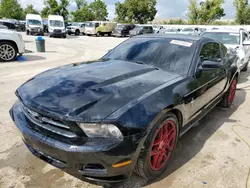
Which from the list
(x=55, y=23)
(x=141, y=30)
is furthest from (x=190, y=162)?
(x=141, y=30)

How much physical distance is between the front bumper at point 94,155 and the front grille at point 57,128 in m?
0.05

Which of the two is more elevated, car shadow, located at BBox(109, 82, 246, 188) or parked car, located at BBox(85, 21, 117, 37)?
parked car, located at BBox(85, 21, 117, 37)

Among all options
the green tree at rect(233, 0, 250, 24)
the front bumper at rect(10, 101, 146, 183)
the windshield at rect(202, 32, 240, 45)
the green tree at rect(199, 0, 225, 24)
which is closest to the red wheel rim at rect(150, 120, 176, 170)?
the front bumper at rect(10, 101, 146, 183)

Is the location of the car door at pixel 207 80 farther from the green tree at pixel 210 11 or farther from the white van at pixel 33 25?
the green tree at pixel 210 11

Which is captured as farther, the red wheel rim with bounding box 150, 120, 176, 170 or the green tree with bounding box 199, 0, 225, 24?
the green tree with bounding box 199, 0, 225, 24

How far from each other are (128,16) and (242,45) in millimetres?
37596

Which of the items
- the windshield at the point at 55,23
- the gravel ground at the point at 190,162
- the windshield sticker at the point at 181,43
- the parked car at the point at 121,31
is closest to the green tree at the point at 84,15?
the parked car at the point at 121,31

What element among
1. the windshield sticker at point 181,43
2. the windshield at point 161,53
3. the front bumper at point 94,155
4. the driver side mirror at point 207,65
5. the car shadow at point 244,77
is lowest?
the car shadow at point 244,77

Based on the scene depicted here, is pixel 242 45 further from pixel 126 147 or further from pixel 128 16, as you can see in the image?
pixel 128 16

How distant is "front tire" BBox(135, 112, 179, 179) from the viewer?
7.06ft

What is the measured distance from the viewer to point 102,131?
190cm

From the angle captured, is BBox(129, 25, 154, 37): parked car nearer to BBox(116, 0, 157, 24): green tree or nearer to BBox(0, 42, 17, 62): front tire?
BBox(116, 0, 157, 24): green tree

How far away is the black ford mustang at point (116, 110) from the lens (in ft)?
6.21

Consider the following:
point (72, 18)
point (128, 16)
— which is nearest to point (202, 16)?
point (128, 16)
